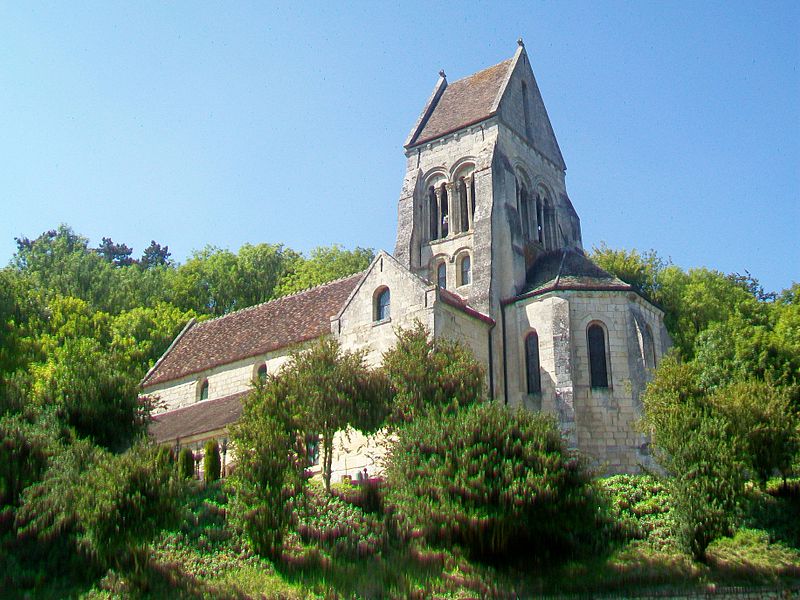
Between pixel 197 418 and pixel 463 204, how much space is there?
14.5 meters

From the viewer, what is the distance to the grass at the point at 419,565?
60.7 feet

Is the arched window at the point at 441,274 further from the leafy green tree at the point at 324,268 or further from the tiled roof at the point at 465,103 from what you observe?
the leafy green tree at the point at 324,268

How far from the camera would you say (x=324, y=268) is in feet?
190

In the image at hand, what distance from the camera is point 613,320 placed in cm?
3017

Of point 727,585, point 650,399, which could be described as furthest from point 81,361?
point 727,585

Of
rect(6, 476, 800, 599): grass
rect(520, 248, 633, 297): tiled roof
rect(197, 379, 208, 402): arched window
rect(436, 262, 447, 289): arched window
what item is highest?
rect(436, 262, 447, 289): arched window

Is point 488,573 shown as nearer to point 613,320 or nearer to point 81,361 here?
point 613,320

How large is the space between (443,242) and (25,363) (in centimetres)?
2104

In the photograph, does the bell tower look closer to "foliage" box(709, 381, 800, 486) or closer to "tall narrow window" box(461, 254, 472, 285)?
"tall narrow window" box(461, 254, 472, 285)

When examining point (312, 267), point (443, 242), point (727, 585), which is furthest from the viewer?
point (312, 267)

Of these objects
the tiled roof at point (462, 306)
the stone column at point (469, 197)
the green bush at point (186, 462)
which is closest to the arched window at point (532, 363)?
the tiled roof at point (462, 306)

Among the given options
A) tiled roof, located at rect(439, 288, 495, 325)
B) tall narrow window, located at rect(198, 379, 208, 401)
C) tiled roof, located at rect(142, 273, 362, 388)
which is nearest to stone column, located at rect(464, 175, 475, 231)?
tiled roof, located at rect(439, 288, 495, 325)

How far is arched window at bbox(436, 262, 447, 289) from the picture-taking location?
3484 centimetres

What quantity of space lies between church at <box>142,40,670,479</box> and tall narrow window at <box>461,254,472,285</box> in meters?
0.06
